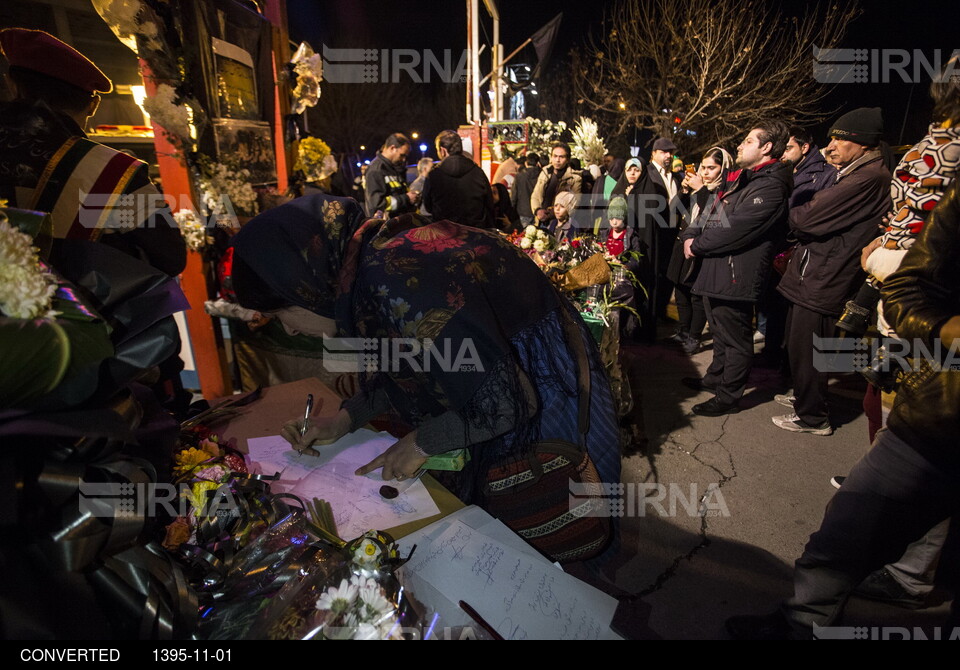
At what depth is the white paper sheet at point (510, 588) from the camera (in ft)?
3.13

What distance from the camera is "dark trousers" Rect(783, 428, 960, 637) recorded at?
1.38 meters

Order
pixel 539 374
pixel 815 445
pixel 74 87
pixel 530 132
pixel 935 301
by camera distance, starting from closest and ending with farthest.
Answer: pixel 935 301 < pixel 539 374 < pixel 74 87 < pixel 815 445 < pixel 530 132

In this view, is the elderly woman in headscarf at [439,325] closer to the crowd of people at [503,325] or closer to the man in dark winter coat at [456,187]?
the crowd of people at [503,325]

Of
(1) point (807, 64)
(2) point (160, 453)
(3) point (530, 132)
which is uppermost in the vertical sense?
(1) point (807, 64)

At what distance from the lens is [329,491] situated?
1396mm

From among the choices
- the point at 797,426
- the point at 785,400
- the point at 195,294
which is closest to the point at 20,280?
the point at 195,294

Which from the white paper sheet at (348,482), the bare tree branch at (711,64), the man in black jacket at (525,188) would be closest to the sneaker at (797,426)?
the white paper sheet at (348,482)

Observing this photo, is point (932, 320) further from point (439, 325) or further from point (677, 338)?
point (677, 338)

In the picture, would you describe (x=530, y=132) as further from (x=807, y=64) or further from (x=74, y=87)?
(x=74, y=87)

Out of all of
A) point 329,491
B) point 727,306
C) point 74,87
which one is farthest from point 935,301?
point 74,87

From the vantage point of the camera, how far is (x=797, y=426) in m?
3.58

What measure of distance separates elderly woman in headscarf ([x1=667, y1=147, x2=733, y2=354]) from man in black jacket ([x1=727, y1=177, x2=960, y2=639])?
2922 mm

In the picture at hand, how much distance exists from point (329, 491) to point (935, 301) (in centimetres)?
180

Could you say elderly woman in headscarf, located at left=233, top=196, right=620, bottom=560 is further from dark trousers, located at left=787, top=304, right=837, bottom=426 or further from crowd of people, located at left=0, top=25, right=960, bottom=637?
dark trousers, located at left=787, top=304, right=837, bottom=426
